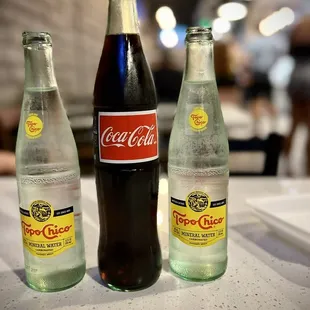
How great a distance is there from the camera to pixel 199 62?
0.51m

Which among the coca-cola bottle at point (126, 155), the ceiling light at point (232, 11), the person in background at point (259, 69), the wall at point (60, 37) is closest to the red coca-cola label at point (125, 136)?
the coca-cola bottle at point (126, 155)

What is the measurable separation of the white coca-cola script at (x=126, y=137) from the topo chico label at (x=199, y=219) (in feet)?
0.31

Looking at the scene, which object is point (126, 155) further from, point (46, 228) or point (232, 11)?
point (232, 11)

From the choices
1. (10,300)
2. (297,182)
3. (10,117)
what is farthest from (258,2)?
(10,300)

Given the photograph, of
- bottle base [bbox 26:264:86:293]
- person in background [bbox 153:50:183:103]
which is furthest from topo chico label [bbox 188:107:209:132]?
person in background [bbox 153:50:183:103]

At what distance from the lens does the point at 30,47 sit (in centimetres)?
47

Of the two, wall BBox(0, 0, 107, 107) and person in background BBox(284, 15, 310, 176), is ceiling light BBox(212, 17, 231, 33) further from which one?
person in background BBox(284, 15, 310, 176)

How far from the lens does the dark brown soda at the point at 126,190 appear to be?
481 millimetres

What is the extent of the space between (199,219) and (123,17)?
0.27 meters

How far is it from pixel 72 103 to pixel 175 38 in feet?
4.61

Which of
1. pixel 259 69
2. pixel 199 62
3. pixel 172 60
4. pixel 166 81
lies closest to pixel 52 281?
pixel 199 62

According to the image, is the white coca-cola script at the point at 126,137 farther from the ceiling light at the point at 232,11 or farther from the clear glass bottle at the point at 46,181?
the ceiling light at the point at 232,11

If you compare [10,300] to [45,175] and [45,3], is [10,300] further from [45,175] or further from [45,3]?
[45,3]

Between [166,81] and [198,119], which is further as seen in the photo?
[166,81]
